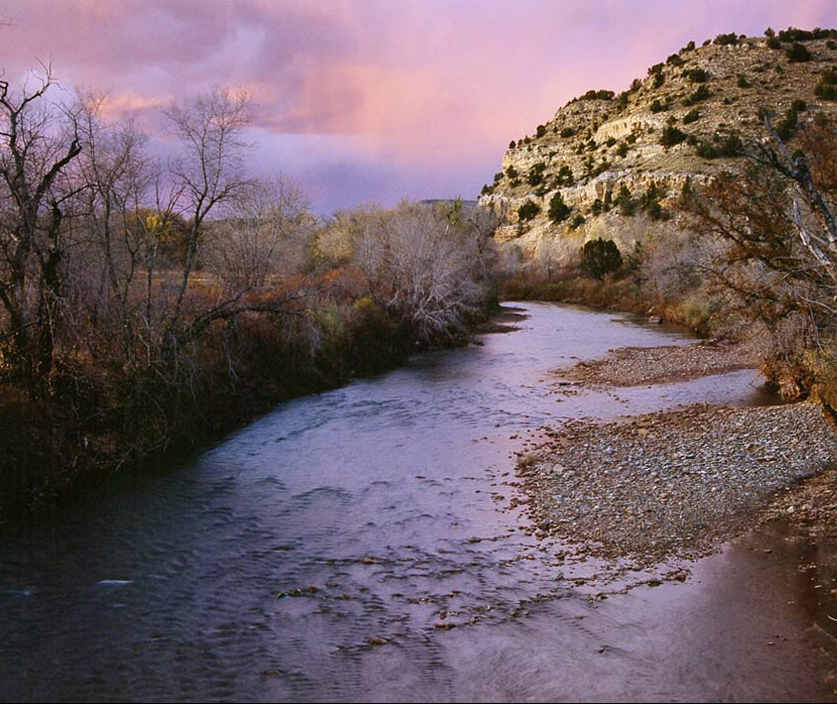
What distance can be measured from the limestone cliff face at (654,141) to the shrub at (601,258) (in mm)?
4434

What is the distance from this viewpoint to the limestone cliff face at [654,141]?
70.2m

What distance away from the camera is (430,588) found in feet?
33.9

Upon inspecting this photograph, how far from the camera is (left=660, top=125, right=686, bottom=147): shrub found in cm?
7662

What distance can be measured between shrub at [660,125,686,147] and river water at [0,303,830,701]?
7114 centimetres

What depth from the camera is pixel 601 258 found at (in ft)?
211

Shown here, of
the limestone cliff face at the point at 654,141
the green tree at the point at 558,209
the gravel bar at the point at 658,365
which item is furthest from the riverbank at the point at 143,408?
the green tree at the point at 558,209

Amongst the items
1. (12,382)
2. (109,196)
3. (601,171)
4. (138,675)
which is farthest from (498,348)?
(601,171)

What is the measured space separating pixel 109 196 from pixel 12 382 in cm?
584

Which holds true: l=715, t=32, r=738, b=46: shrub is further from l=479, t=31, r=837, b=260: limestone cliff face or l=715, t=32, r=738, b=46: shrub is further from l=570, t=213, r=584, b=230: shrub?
l=570, t=213, r=584, b=230: shrub

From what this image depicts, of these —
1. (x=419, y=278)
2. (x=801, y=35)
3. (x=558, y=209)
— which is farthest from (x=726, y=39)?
(x=419, y=278)

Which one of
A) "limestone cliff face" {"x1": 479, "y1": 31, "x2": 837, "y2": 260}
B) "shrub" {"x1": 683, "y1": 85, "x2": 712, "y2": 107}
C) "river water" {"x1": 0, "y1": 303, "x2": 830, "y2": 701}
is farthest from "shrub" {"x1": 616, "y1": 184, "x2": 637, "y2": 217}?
"river water" {"x1": 0, "y1": 303, "x2": 830, "y2": 701}

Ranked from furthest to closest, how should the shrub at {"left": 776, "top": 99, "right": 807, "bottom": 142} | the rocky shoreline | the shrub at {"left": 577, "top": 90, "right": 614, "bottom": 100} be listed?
1. the shrub at {"left": 577, "top": 90, "right": 614, "bottom": 100}
2. the shrub at {"left": 776, "top": 99, "right": 807, "bottom": 142}
3. the rocky shoreline

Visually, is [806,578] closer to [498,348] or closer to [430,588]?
[430,588]

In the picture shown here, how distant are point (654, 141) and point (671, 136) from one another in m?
4.22
